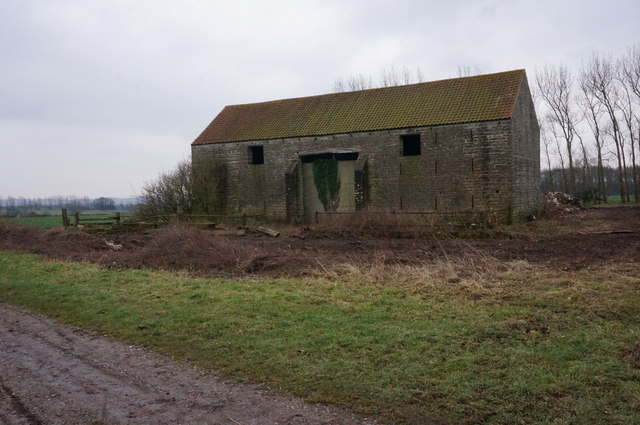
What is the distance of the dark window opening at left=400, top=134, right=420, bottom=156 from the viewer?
2577 cm

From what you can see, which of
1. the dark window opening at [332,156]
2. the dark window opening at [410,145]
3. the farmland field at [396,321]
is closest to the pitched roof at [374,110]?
the dark window opening at [410,145]

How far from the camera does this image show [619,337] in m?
5.70

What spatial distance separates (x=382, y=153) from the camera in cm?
2575

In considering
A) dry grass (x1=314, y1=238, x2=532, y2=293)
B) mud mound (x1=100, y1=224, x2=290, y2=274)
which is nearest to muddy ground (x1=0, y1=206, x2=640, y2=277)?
mud mound (x1=100, y1=224, x2=290, y2=274)

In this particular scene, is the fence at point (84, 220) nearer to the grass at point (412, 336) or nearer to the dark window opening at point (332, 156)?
the dark window opening at point (332, 156)

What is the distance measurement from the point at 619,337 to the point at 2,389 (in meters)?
6.75

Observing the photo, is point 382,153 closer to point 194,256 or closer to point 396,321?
point 194,256

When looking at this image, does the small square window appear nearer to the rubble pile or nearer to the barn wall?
the barn wall

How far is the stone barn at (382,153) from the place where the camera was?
23.2 m

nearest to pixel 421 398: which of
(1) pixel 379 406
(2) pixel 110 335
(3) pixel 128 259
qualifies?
(1) pixel 379 406

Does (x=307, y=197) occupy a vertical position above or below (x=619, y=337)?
above

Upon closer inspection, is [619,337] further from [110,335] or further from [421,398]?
[110,335]

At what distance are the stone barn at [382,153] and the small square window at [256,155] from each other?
7 centimetres

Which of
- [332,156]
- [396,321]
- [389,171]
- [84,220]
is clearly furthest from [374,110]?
[396,321]
